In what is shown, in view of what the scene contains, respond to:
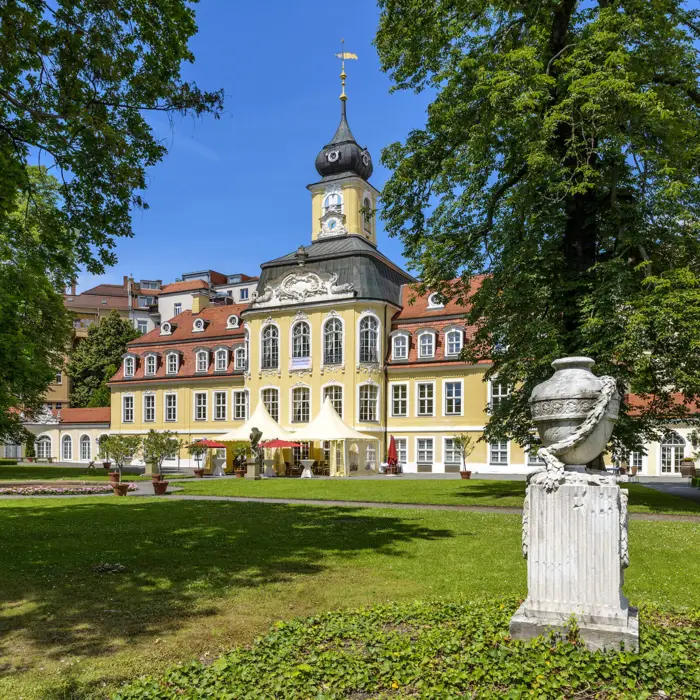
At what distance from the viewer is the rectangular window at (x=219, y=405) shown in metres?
45.7

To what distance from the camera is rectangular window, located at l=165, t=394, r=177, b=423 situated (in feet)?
157

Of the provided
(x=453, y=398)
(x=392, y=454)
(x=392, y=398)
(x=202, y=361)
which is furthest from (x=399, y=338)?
(x=202, y=361)

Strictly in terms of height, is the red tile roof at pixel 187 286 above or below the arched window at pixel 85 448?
above

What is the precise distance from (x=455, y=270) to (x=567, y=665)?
644 inches

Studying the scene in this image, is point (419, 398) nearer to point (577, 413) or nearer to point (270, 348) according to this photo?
point (270, 348)

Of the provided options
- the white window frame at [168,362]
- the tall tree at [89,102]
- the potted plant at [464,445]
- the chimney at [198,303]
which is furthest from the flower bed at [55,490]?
the chimney at [198,303]

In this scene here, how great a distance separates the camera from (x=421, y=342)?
130ft

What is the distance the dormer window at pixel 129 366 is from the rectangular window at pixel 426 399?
76.6 ft

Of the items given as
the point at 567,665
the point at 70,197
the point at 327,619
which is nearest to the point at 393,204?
the point at 70,197

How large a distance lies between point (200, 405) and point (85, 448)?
12.9 metres

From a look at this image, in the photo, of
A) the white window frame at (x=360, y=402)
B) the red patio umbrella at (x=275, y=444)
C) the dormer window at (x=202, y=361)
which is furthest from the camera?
the dormer window at (x=202, y=361)

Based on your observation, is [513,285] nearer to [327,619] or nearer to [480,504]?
[480,504]

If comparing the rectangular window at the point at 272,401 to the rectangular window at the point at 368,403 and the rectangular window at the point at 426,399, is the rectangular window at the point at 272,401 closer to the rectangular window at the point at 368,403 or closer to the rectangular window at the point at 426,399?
the rectangular window at the point at 368,403

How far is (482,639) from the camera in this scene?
5.79 m
